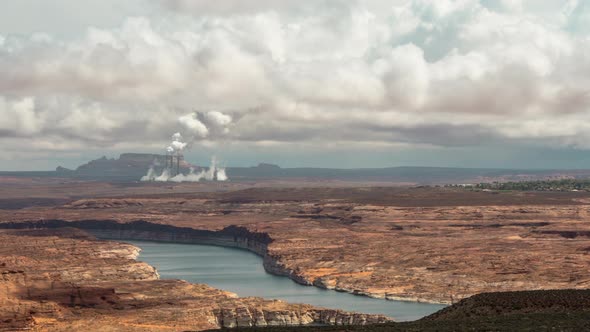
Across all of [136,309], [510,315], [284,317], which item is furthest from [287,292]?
[510,315]

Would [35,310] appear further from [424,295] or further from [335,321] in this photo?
[424,295]

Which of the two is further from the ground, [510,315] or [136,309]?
[510,315]

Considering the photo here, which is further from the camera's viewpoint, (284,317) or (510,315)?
(284,317)

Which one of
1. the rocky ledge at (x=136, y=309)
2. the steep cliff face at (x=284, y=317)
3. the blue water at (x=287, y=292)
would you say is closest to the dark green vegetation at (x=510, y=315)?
the steep cliff face at (x=284, y=317)

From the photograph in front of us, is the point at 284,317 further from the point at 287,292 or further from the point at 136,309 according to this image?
the point at 287,292

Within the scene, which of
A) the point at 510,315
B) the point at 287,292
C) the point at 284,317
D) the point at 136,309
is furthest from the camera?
the point at 287,292

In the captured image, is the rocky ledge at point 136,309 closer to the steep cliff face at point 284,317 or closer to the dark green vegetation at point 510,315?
the steep cliff face at point 284,317

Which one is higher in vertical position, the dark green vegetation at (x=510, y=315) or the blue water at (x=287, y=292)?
the dark green vegetation at (x=510, y=315)

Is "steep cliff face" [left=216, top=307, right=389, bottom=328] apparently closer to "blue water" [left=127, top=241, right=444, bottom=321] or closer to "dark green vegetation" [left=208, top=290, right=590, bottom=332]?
"blue water" [left=127, top=241, right=444, bottom=321]

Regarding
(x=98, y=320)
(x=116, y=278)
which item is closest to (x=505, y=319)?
(x=98, y=320)
